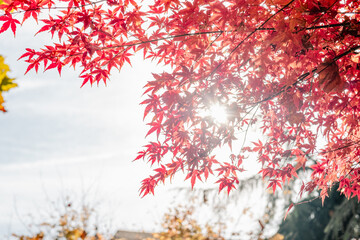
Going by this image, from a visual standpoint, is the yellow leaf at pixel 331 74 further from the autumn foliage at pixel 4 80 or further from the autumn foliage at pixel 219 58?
the autumn foliage at pixel 4 80

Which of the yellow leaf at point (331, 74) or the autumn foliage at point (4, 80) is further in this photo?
the yellow leaf at point (331, 74)

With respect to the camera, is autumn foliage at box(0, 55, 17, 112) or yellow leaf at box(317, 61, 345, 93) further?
yellow leaf at box(317, 61, 345, 93)

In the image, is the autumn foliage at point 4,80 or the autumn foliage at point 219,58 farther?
the autumn foliage at point 219,58

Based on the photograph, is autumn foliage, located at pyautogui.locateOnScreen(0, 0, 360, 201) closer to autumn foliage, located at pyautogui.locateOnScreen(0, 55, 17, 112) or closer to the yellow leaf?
the yellow leaf

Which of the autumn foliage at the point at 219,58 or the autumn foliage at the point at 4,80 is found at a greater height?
the autumn foliage at the point at 219,58

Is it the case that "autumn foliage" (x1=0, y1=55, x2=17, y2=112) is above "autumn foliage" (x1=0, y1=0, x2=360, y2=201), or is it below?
below

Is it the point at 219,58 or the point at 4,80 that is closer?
the point at 4,80

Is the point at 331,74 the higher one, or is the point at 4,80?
the point at 331,74

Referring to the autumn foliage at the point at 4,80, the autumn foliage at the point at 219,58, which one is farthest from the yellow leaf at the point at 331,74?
the autumn foliage at the point at 4,80

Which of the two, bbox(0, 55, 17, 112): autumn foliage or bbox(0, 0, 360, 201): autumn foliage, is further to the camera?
bbox(0, 0, 360, 201): autumn foliage

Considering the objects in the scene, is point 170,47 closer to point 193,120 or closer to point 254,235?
point 193,120

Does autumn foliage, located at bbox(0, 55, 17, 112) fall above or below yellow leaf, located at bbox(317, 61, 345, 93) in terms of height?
below

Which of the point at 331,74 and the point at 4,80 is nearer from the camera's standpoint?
the point at 4,80

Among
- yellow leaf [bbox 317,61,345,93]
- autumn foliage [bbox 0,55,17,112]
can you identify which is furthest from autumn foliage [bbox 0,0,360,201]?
autumn foliage [bbox 0,55,17,112]
